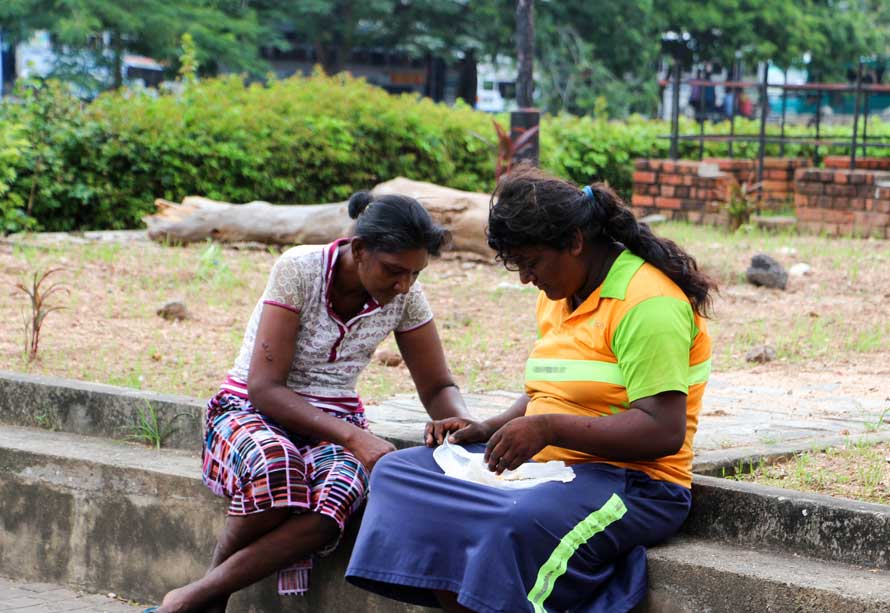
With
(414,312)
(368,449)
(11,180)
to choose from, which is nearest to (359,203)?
(414,312)

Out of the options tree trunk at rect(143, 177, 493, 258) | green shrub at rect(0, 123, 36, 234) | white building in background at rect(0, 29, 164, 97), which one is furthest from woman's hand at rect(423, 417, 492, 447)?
white building in background at rect(0, 29, 164, 97)

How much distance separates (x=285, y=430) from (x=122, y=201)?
8.03 meters

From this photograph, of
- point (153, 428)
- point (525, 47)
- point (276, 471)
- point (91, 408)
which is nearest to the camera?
point (276, 471)

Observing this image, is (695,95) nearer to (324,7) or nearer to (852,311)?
(324,7)

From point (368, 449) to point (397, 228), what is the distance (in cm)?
61

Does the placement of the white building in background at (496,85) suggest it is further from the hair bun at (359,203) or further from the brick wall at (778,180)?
the hair bun at (359,203)

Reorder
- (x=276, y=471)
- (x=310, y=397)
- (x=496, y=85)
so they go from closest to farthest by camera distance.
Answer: (x=276, y=471) < (x=310, y=397) < (x=496, y=85)

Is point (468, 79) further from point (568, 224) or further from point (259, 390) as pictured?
point (568, 224)

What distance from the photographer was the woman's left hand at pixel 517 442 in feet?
9.78

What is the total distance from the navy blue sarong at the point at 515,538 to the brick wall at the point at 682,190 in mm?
9281

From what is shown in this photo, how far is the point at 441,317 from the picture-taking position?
7363 mm

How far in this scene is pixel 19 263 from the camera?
328 inches

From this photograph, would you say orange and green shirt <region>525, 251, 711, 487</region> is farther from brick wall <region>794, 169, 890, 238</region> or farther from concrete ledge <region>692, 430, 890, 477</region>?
brick wall <region>794, 169, 890, 238</region>

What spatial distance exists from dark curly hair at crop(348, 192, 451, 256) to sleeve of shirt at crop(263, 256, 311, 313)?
218 millimetres
